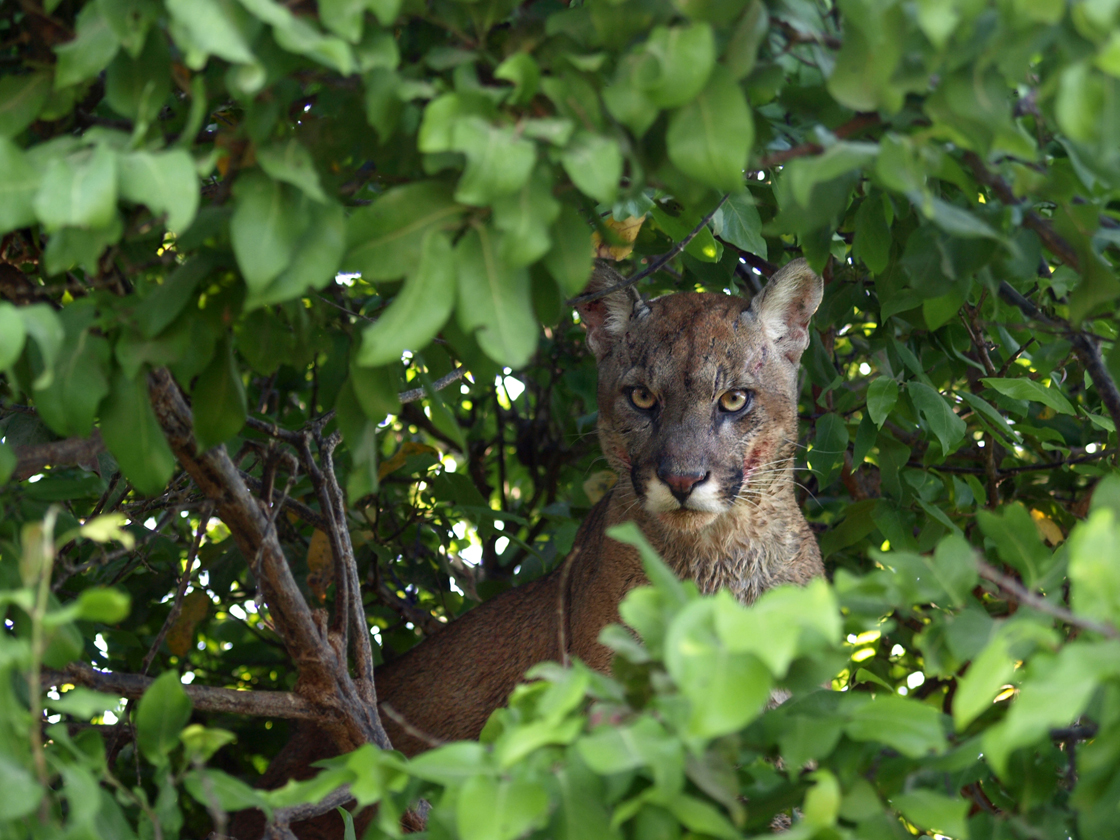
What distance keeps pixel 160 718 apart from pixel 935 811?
1.81 m

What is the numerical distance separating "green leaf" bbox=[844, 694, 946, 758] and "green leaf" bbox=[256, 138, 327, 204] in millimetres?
1596

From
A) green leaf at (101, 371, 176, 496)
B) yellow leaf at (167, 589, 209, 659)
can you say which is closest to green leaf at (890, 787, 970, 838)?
green leaf at (101, 371, 176, 496)

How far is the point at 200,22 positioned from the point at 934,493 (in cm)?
389

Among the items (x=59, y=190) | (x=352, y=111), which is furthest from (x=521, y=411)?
(x=59, y=190)

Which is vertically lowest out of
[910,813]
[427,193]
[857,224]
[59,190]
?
[910,813]

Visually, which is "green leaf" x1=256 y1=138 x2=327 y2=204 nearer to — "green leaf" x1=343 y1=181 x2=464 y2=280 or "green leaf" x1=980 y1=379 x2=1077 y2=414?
"green leaf" x1=343 y1=181 x2=464 y2=280

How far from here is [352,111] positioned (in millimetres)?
2848

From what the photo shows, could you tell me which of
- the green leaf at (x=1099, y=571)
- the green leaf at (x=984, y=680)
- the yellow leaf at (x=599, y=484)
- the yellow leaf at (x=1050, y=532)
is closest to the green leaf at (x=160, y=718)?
the green leaf at (x=984, y=680)

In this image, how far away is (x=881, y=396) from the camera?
437 centimetres

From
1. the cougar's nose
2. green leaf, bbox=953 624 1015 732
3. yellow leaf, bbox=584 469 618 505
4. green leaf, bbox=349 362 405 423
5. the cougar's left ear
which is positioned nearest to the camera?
green leaf, bbox=953 624 1015 732

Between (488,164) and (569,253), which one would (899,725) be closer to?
(569,253)

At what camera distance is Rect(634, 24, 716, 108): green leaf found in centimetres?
229

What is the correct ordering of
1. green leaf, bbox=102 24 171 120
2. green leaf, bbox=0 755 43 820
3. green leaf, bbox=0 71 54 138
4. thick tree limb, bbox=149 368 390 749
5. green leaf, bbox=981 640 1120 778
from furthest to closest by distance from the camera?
thick tree limb, bbox=149 368 390 749
green leaf, bbox=0 71 54 138
green leaf, bbox=102 24 171 120
green leaf, bbox=0 755 43 820
green leaf, bbox=981 640 1120 778

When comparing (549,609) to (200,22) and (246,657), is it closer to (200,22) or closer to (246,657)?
(246,657)
